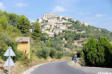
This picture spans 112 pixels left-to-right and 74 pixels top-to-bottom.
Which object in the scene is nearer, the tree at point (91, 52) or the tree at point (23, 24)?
the tree at point (91, 52)

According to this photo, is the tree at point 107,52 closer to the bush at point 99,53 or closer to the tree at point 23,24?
the bush at point 99,53

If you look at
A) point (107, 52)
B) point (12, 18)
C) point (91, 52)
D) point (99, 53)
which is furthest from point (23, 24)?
point (107, 52)

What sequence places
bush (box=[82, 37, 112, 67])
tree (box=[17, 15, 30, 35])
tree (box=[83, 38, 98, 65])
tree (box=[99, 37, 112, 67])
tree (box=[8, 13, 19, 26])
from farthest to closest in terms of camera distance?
tree (box=[17, 15, 30, 35])
tree (box=[8, 13, 19, 26])
tree (box=[83, 38, 98, 65])
bush (box=[82, 37, 112, 67])
tree (box=[99, 37, 112, 67])

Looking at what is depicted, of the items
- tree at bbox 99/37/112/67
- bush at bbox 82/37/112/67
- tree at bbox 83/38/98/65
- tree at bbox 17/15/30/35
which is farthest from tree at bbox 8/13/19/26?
tree at bbox 99/37/112/67

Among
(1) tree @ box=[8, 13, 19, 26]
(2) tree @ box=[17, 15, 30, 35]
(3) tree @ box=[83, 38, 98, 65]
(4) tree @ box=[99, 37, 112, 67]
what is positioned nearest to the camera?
(4) tree @ box=[99, 37, 112, 67]

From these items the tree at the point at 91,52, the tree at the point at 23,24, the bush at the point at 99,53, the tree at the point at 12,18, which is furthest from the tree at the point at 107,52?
the tree at the point at 12,18

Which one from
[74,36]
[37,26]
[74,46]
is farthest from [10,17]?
[74,36]

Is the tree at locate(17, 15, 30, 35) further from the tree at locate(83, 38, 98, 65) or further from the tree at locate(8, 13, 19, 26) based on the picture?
the tree at locate(83, 38, 98, 65)

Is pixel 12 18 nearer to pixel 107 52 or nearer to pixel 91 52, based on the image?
pixel 91 52

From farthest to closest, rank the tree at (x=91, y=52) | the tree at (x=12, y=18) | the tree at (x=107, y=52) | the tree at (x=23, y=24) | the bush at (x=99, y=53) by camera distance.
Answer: the tree at (x=23, y=24)
the tree at (x=12, y=18)
the tree at (x=91, y=52)
the bush at (x=99, y=53)
the tree at (x=107, y=52)

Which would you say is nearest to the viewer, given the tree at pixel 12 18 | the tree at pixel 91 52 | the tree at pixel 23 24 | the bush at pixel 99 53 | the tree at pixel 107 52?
the tree at pixel 107 52

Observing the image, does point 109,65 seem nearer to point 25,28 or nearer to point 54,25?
point 25,28

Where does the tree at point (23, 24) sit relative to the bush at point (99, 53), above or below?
above

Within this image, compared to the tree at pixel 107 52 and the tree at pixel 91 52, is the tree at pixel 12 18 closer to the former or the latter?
the tree at pixel 91 52
